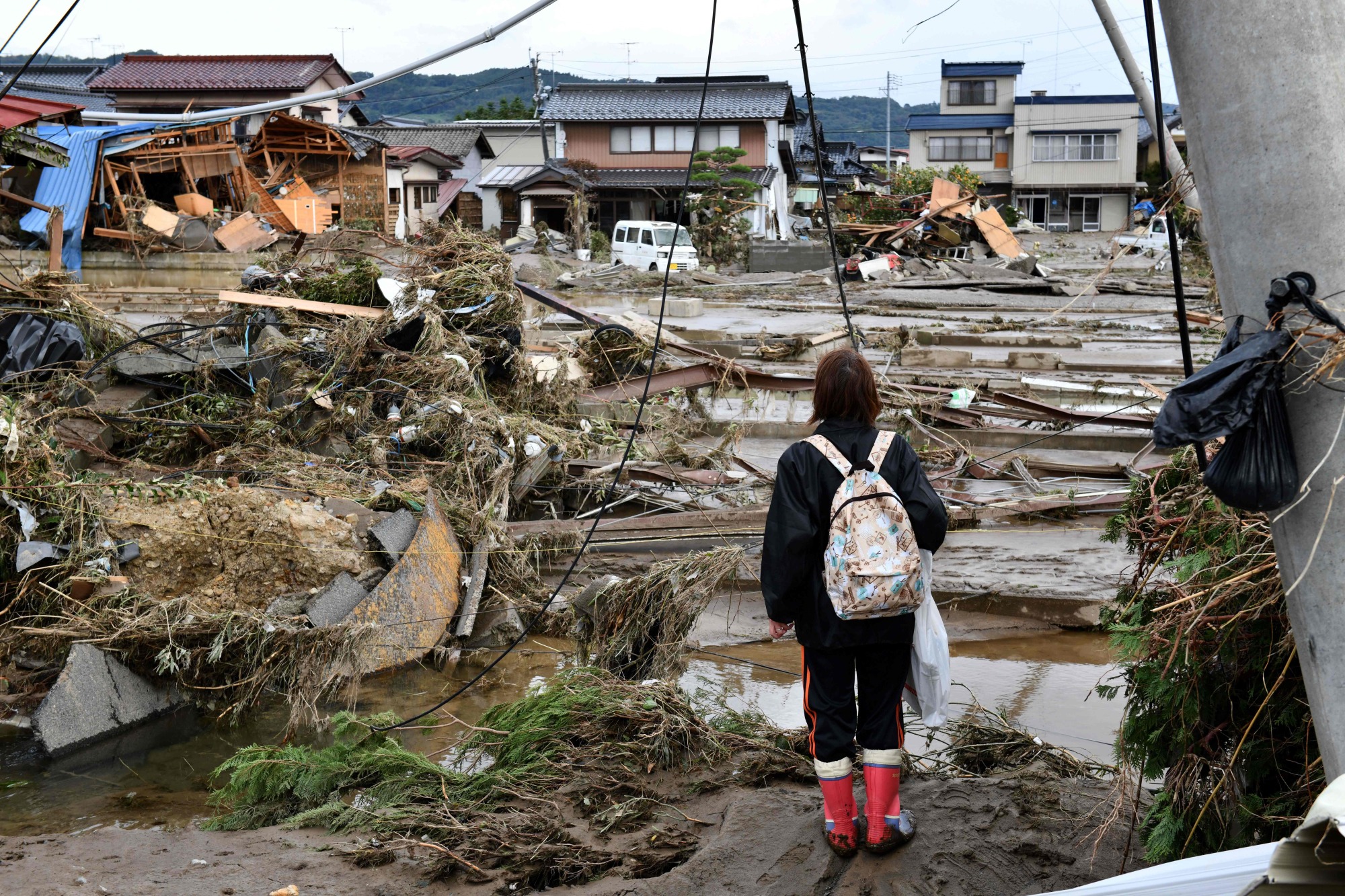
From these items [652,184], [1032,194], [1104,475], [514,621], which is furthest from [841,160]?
[514,621]

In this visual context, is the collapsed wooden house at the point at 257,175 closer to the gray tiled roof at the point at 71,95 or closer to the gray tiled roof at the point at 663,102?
the gray tiled roof at the point at 71,95

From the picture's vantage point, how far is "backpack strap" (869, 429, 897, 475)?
328cm

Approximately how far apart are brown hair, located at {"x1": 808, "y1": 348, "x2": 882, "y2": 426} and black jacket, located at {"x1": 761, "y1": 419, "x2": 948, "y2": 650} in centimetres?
4

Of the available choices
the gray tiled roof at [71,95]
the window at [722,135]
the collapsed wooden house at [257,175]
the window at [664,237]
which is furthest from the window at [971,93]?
the gray tiled roof at [71,95]

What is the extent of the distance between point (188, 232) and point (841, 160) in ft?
138

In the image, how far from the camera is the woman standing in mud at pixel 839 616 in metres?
3.26

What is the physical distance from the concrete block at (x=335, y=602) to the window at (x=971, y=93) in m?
53.3

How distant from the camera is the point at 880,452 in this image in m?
3.30

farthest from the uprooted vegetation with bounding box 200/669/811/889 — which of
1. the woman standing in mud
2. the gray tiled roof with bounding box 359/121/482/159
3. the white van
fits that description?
the gray tiled roof with bounding box 359/121/482/159

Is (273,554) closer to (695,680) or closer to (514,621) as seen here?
(514,621)

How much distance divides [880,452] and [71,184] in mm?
28314

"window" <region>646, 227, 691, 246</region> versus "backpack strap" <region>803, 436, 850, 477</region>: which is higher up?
"window" <region>646, 227, 691, 246</region>

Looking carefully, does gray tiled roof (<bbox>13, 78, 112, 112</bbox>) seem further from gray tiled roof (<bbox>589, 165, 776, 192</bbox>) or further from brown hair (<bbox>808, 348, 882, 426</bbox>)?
brown hair (<bbox>808, 348, 882, 426</bbox>)

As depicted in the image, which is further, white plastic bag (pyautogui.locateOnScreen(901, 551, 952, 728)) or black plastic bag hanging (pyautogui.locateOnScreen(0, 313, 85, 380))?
black plastic bag hanging (pyautogui.locateOnScreen(0, 313, 85, 380))
